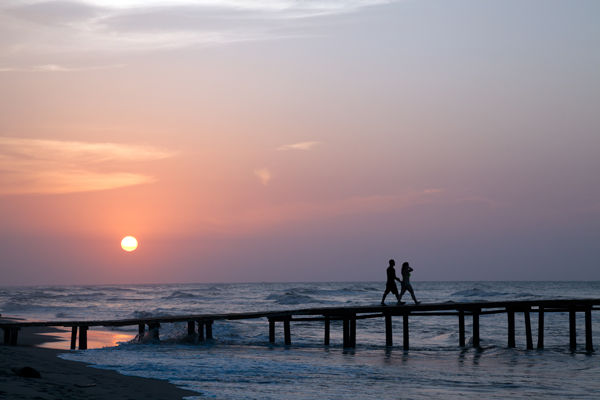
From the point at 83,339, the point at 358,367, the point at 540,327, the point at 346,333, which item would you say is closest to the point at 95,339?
the point at 83,339

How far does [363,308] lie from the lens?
2091 cm

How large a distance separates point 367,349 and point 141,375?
10.1 m

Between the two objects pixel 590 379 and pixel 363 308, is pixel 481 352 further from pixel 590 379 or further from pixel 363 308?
pixel 590 379

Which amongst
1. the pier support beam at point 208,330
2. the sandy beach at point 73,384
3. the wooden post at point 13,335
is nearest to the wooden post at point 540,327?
the pier support beam at point 208,330

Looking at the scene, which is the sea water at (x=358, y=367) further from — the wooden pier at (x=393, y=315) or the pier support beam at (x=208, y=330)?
the wooden pier at (x=393, y=315)

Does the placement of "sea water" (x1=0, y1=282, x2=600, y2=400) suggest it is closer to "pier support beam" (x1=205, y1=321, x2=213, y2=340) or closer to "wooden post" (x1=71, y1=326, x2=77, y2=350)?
"pier support beam" (x1=205, y1=321, x2=213, y2=340)

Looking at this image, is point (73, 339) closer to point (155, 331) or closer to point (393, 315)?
point (155, 331)

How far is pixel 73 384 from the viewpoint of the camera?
35.8 ft

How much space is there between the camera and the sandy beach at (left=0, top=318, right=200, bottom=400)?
9.48 meters

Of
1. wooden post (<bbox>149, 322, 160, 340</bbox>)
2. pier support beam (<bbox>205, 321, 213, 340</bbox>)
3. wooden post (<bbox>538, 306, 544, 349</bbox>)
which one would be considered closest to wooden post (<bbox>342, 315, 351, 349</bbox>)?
pier support beam (<bbox>205, 321, 213, 340</bbox>)

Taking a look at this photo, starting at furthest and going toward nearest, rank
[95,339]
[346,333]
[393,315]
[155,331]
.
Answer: [95,339]
[155,331]
[346,333]
[393,315]

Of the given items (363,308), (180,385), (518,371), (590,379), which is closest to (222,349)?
(363,308)

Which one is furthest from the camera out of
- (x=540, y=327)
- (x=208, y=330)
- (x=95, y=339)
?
(x=95, y=339)

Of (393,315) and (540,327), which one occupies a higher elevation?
(393,315)
